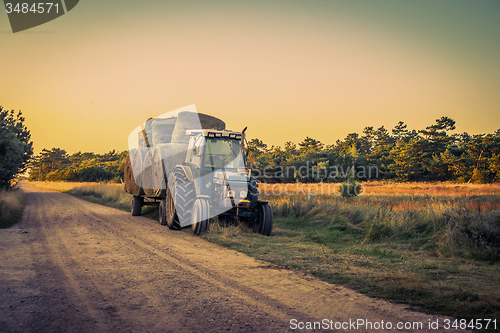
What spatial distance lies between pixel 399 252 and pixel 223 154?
246 inches

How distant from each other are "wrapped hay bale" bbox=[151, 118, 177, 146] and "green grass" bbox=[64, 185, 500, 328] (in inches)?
220

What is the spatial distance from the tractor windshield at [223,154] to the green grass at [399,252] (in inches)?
81.6

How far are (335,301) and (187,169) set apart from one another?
7826mm

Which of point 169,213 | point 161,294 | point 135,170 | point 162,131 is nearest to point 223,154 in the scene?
point 169,213

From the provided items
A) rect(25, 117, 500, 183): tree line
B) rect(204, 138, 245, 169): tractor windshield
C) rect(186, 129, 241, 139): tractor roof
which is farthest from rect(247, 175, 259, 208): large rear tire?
rect(25, 117, 500, 183): tree line

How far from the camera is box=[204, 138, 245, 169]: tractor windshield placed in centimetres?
1130

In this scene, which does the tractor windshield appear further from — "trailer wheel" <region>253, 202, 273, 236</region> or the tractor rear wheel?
the tractor rear wheel

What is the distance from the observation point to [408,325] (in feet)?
13.0

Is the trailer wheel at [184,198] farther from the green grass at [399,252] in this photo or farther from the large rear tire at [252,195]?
the large rear tire at [252,195]

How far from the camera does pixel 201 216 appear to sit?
10305mm

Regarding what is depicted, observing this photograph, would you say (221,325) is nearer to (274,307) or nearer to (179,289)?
(274,307)

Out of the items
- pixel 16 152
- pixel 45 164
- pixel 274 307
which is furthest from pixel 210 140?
pixel 45 164

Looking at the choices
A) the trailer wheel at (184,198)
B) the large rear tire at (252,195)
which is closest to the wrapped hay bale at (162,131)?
the trailer wheel at (184,198)

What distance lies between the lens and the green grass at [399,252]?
16.0 feet
